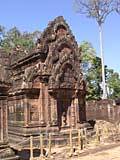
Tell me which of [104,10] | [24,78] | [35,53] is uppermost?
[104,10]

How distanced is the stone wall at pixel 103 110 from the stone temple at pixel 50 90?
952 cm

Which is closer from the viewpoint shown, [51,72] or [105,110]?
[51,72]

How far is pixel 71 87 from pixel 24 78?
280cm

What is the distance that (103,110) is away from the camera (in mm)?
25844

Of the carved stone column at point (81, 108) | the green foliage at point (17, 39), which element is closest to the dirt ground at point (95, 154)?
the carved stone column at point (81, 108)

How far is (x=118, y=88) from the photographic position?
123 ft

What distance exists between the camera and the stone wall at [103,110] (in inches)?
1001

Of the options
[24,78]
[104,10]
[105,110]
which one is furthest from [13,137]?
[104,10]

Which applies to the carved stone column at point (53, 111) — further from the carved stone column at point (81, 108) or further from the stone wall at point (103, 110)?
the stone wall at point (103, 110)

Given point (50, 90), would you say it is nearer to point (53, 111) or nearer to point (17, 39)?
point (53, 111)

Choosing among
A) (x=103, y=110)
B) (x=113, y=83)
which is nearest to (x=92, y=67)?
(x=113, y=83)

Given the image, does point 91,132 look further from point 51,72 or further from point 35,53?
point 35,53

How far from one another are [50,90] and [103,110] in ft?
41.6

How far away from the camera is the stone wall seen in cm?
2544
